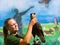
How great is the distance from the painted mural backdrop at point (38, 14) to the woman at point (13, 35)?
0.09ft

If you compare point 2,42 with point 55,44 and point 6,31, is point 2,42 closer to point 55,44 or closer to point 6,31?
point 6,31

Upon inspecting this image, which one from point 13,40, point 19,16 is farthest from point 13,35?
point 19,16

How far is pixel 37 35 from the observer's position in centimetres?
148

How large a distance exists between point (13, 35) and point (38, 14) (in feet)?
0.78

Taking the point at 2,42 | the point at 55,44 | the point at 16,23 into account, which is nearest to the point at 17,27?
the point at 16,23

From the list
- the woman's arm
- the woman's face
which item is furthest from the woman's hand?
the woman's face

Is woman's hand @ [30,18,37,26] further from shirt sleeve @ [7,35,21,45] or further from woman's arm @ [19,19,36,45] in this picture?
shirt sleeve @ [7,35,21,45]

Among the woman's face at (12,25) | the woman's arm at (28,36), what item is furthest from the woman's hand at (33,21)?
the woman's face at (12,25)

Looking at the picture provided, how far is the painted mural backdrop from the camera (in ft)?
4.83

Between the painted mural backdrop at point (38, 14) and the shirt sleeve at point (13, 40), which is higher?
the painted mural backdrop at point (38, 14)

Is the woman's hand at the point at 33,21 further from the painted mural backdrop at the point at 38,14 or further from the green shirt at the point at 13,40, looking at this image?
the green shirt at the point at 13,40

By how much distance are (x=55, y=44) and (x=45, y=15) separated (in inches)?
8.7

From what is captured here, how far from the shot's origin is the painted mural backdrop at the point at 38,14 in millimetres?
1473

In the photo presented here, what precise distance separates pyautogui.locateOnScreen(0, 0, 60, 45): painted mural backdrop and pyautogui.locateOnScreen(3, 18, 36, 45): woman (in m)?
0.03
